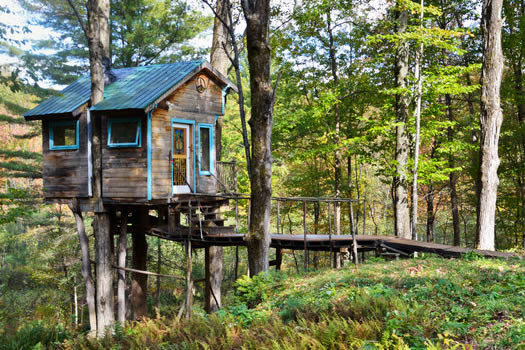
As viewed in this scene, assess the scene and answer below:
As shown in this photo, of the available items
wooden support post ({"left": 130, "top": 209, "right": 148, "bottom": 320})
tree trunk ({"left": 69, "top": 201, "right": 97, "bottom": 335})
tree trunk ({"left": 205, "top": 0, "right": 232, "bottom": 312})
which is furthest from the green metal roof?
wooden support post ({"left": 130, "top": 209, "right": 148, "bottom": 320})

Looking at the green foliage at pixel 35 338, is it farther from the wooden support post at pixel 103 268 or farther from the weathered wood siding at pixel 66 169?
the weathered wood siding at pixel 66 169

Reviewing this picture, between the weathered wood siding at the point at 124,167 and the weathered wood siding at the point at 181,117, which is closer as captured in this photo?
the weathered wood siding at the point at 124,167

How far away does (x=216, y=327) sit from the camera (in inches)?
237

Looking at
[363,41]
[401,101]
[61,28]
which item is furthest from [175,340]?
[61,28]

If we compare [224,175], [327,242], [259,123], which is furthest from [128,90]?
[327,242]

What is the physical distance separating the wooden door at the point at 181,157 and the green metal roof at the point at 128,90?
4.66 ft

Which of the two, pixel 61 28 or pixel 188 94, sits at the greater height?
pixel 61 28

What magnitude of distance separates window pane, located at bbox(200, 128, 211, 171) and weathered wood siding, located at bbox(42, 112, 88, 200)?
3.76 metres

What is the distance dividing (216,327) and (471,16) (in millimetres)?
21841

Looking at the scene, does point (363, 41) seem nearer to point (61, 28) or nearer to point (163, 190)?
point (163, 190)

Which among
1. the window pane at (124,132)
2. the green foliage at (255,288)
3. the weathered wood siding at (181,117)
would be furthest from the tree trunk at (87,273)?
the green foliage at (255,288)

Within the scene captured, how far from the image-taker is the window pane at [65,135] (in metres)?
12.9

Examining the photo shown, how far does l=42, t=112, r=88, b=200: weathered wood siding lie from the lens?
12.7 meters

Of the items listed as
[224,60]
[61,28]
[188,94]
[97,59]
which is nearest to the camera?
[97,59]
